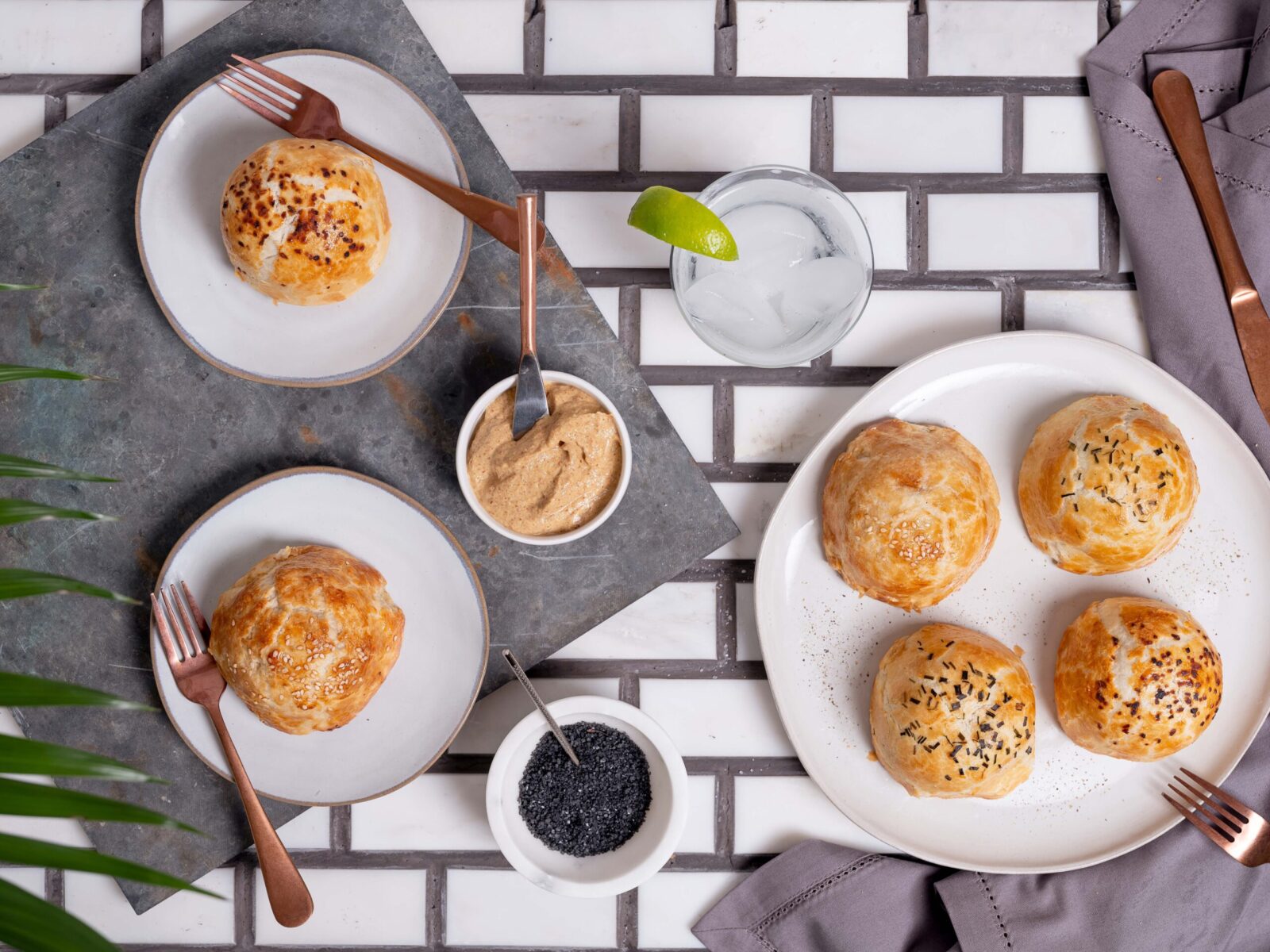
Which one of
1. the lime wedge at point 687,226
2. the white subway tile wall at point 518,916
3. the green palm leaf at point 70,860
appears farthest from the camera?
the white subway tile wall at point 518,916

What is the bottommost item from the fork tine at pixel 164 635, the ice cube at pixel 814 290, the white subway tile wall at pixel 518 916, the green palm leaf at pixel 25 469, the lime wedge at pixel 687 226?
the white subway tile wall at pixel 518 916

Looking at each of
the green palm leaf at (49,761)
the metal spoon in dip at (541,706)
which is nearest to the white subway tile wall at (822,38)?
the metal spoon in dip at (541,706)

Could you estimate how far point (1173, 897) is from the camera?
174cm

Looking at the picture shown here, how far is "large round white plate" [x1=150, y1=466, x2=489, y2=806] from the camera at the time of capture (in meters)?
1.64

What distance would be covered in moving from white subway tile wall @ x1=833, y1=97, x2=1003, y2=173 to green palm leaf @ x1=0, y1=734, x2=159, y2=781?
1.48 meters

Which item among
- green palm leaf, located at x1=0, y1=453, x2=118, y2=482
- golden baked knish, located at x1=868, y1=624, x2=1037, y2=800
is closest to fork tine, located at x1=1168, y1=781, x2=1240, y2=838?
golden baked knish, located at x1=868, y1=624, x2=1037, y2=800

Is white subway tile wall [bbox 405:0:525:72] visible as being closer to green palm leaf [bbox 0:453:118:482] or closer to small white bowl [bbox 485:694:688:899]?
green palm leaf [bbox 0:453:118:482]

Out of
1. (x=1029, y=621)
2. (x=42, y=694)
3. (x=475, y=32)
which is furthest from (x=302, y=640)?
(x=1029, y=621)

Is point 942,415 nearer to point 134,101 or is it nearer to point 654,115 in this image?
point 654,115

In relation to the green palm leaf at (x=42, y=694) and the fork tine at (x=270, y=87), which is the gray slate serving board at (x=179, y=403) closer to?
the fork tine at (x=270, y=87)

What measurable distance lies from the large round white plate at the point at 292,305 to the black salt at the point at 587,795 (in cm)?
75

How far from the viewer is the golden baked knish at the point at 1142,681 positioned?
1.59m

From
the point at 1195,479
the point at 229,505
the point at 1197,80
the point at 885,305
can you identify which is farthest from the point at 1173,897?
the point at 229,505

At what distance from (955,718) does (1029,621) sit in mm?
277
